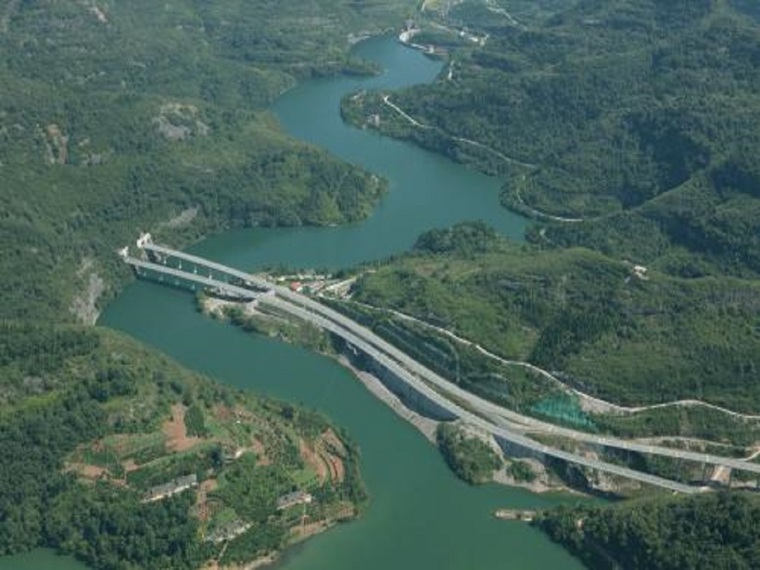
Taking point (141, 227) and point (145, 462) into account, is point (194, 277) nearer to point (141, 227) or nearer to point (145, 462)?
point (141, 227)

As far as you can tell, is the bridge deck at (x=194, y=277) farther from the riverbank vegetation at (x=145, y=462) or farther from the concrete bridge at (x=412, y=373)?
the riverbank vegetation at (x=145, y=462)

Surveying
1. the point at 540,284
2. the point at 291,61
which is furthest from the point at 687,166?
the point at 291,61

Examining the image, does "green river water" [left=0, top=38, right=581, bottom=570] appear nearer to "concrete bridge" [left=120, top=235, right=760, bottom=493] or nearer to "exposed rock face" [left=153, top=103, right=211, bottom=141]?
"concrete bridge" [left=120, top=235, right=760, bottom=493]

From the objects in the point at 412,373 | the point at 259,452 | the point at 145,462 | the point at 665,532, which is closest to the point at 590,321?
the point at 412,373

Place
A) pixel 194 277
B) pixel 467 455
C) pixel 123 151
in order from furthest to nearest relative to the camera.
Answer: pixel 123 151, pixel 194 277, pixel 467 455

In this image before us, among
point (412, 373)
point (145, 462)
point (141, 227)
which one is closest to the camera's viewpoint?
point (145, 462)

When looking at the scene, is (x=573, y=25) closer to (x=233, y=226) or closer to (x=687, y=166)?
(x=687, y=166)

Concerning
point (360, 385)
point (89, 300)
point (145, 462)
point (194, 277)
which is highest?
point (145, 462)
